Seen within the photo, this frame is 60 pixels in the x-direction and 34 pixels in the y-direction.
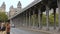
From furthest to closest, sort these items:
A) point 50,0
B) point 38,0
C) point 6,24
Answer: point 38,0 → point 50,0 → point 6,24

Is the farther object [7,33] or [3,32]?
[7,33]

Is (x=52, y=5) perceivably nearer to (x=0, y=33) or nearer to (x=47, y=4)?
(x=47, y=4)

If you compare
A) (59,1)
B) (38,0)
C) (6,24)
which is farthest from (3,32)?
(38,0)

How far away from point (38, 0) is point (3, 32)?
54.8m

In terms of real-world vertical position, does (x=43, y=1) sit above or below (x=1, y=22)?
above

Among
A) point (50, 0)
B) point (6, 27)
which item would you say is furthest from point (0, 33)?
point (50, 0)

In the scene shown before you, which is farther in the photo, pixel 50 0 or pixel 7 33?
pixel 50 0

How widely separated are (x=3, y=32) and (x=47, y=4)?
5166 cm

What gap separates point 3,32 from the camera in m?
14.9

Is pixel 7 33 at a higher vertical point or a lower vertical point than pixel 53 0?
lower

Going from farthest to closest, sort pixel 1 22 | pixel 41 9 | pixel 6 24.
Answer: pixel 41 9 < pixel 6 24 < pixel 1 22

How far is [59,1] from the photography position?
172 feet

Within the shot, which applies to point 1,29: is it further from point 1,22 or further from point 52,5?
point 52,5

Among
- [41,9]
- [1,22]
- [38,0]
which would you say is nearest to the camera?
[1,22]
